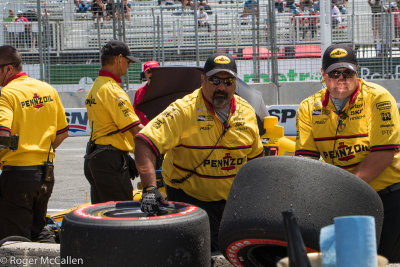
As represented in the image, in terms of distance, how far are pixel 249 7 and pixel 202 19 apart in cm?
127

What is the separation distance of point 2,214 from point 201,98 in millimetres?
2053

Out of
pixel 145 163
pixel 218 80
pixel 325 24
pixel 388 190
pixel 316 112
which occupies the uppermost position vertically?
pixel 325 24

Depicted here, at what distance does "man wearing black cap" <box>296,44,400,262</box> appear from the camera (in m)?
3.97

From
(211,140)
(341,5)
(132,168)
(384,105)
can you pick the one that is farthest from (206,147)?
(341,5)

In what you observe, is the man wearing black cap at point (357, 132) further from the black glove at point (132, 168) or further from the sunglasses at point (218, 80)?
the black glove at point (132, 168)

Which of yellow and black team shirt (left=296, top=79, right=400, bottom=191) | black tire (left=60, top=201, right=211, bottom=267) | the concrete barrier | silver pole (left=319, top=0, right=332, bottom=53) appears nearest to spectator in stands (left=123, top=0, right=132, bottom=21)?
the concrete barrier

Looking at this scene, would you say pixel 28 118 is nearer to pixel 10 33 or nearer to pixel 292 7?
pixel 10 33

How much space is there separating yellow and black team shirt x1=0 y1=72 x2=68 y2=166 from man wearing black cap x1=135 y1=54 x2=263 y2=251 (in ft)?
4.44

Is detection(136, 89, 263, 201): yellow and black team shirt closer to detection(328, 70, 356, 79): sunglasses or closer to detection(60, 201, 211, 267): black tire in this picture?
detection(328, 70, 356, 79): sunglasses

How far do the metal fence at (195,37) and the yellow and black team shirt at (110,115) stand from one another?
8.41 metres

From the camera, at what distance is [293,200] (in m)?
3.04

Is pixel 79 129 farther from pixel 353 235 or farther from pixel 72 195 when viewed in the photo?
pixel 353 235

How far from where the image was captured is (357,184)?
3086mm

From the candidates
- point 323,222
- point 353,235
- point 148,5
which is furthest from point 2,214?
point 148,5
